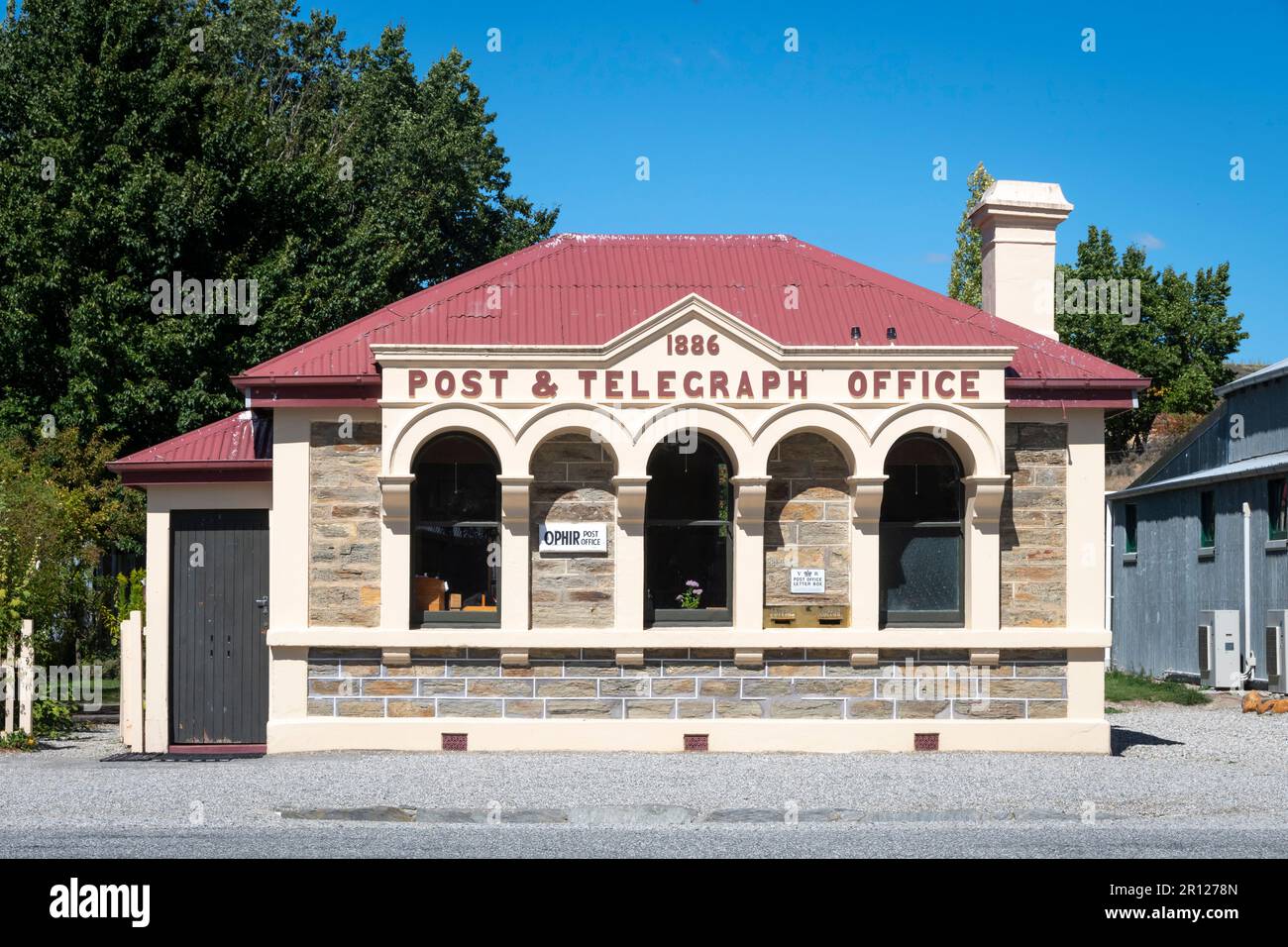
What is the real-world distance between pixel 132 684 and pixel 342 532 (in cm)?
304

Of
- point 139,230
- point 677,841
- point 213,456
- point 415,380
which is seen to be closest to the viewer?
point 677,841

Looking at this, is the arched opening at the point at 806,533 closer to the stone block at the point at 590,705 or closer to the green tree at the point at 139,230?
Answer: the stone block at the point at 590,705

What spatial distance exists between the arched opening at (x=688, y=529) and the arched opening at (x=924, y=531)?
1.78m

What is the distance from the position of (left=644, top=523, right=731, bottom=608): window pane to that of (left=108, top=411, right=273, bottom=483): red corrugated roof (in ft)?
14.3

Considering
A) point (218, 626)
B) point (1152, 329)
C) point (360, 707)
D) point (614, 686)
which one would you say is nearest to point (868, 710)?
point (614, 686)

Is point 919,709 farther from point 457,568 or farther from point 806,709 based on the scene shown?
point 457,568

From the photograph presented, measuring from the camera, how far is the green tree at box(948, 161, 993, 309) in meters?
59.7

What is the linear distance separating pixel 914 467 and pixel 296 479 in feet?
21.7

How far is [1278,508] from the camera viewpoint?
26422mm

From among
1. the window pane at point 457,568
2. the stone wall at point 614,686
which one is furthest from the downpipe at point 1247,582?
the window pane at point 457,568

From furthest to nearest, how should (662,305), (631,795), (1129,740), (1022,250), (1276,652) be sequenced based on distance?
(1276,652)
(1022,250)
(1129,740)
(662,305)
(631,795)

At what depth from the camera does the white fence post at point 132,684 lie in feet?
51.8

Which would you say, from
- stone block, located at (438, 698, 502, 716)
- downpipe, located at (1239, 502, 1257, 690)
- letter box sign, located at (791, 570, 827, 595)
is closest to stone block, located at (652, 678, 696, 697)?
letter box sign, located at (791, 570, 827, 595)
